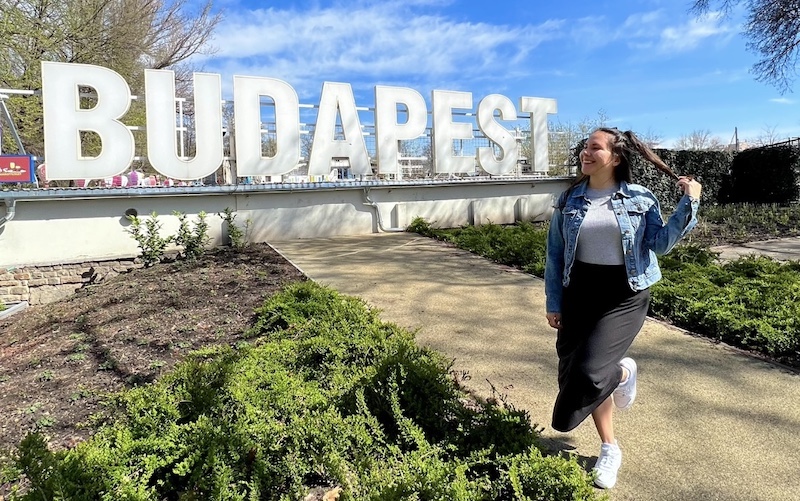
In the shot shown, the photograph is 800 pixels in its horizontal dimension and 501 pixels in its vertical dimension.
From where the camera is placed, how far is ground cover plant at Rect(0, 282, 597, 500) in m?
1.89

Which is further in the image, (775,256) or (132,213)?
(132,213)

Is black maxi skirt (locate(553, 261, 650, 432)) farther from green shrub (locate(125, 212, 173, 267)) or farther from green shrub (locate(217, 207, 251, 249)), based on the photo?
green shrub (locate(217, 207, 251, 249))

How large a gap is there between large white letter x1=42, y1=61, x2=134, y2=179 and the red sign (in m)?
0.32

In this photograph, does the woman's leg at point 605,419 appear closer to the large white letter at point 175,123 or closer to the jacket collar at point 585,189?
the jacket collar at point 585,189

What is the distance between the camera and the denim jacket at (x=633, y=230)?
2.05 metres

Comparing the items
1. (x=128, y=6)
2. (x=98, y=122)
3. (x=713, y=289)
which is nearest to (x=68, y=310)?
(x=98, y=122)

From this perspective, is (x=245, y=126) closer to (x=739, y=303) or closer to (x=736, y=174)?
(x=739, y=303)

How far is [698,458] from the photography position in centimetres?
238

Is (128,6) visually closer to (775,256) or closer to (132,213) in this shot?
(132,213)

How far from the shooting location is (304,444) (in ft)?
7.28

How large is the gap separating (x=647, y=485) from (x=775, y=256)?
293 inches

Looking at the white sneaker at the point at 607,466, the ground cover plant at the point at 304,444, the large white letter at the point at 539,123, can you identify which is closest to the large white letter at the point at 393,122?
the large white letter at the point at 539,123

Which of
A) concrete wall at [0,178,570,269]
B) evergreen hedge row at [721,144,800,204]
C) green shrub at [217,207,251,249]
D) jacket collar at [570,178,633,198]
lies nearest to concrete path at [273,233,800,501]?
jacket collar at [570,178,633,198]

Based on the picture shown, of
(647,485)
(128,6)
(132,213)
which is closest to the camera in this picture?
(647,485)
